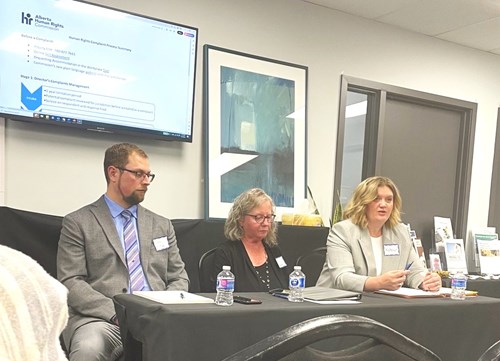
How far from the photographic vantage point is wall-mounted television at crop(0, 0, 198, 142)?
2838mm

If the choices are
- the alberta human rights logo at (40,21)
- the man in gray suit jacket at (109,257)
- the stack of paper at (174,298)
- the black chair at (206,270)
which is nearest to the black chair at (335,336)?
the stack of paper at (174,298)

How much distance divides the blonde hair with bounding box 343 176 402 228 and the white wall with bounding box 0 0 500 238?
975 millimetres

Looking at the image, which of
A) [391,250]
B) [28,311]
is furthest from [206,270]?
[28,311]

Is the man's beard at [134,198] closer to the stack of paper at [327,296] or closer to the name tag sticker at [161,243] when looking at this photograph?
the name tag sticker at [161,243]

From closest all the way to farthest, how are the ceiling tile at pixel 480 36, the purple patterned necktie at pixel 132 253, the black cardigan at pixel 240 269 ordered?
the purple patterned necktie at pixel 132 253 → the black cardigan at pixel 240 269 → the ceiling tile at pixel 480 36

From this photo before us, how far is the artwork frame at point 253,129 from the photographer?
11.6 feet

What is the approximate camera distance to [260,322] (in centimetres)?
189

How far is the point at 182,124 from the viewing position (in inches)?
133

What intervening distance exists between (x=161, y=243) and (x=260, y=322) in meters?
1.04

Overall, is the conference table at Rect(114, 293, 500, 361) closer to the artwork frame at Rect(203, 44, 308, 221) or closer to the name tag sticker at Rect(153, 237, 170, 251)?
the name tag sticker at Rect(153, 237, 170, 251)

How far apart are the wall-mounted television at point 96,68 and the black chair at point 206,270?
0.74 metres

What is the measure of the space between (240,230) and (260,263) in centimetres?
22

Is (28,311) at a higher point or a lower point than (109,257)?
higher

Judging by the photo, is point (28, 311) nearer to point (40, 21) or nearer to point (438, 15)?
point (40, 21)
